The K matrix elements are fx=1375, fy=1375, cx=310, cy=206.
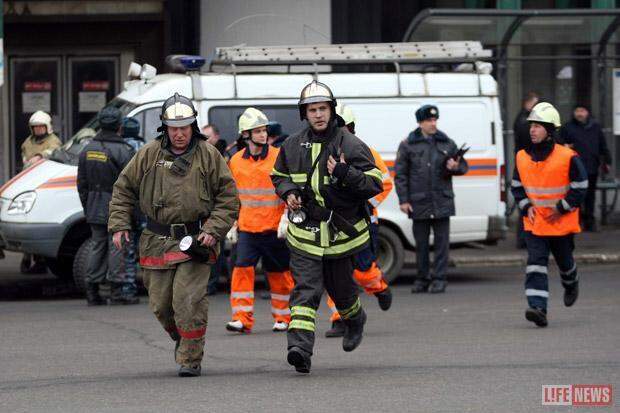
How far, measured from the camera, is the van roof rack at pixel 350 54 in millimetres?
A: 14141

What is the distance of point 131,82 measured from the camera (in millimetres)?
14352

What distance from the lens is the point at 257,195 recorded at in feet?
36.0

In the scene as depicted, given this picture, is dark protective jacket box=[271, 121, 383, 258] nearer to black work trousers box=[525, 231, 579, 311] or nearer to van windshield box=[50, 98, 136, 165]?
black work trousers box=[525, 231, 579, 311]

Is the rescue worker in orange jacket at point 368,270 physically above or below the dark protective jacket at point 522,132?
below

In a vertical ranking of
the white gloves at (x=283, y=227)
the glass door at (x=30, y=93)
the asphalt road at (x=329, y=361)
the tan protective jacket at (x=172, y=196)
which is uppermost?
the glass door at (x=30, y=93)

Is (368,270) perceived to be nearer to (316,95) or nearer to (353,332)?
(353,332)

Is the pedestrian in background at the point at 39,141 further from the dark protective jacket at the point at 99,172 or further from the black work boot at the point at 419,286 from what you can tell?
the black work boot at the point at 419,286

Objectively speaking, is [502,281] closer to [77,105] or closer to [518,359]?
[518,359]

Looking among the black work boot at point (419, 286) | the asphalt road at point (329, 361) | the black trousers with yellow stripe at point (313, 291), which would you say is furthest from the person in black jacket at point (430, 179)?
the black trousers with yellow stripe at point (313, 291)

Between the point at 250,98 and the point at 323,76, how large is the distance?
0.81m

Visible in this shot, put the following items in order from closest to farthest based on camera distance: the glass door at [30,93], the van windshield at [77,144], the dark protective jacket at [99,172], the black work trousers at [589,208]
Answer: the dark protective jacket at [99,172] → the van windshield at [77,144] → the black work trousers at [589,208] → the glass door at [30,93]

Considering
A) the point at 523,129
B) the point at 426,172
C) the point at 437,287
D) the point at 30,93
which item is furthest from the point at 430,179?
the point at 30,93

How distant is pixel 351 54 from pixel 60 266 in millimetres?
3817

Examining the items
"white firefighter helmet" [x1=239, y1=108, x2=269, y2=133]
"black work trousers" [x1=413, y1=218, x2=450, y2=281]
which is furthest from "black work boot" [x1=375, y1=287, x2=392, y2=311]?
"black work trousers" [x1=413, y1=218, x2=450, y2=281]
